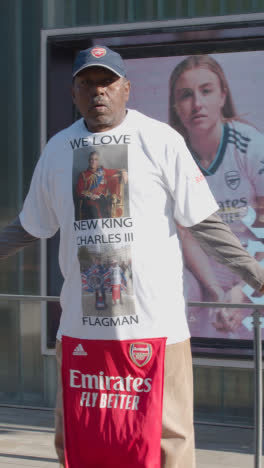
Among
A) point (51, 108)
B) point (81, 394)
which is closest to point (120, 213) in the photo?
point (81, 394)

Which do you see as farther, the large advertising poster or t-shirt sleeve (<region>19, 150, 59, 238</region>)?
the large advertising poster

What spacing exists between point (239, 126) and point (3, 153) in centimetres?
196

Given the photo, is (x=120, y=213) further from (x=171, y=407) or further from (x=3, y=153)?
(x=3, y=153)

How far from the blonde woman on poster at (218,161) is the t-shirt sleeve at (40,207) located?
2.36m

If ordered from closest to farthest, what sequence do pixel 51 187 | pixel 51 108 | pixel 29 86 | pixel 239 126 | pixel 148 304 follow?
pixel 148 304 → pixel 51 187 → pixel 239 126 → pixel 51 108 → pixel 29 86

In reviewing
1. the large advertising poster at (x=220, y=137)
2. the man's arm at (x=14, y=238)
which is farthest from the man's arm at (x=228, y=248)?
the large advertising poster at (x=220, y=137)

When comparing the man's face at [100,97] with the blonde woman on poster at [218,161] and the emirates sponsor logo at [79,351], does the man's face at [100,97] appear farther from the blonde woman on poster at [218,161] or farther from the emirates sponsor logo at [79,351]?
the blonde woman on poster at [218,161]

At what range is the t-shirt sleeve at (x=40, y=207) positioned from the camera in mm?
2768

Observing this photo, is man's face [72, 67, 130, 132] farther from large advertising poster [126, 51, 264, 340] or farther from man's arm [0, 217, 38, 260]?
large advertising poster [126, 51, 264, 340]

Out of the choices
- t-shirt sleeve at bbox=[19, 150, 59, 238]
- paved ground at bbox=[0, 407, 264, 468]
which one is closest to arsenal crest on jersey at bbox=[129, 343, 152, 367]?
t-shirt sleeve at bbox=[19, 150, 59, 238]

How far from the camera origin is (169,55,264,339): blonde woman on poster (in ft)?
16.3

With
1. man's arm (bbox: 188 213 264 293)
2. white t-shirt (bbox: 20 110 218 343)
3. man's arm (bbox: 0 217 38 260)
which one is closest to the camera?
white t-shirt (bbox: 20 110 218 343)

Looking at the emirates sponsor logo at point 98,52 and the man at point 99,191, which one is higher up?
the emirates sponsor logo at point 98,52

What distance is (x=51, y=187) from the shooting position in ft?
9.00
